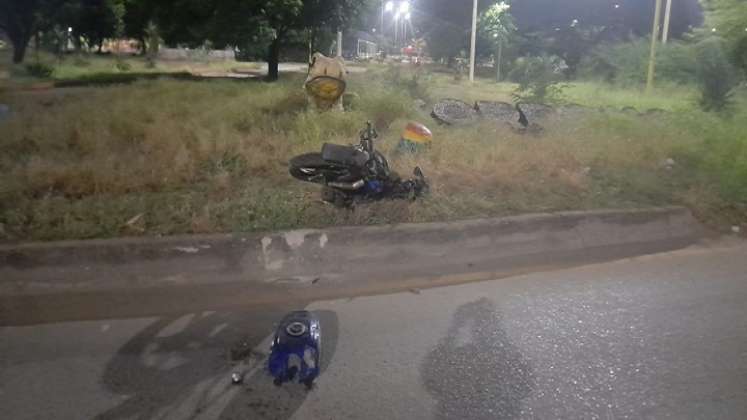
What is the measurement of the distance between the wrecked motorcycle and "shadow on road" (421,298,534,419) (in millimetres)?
1494

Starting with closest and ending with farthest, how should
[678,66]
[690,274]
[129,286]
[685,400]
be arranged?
[685,400] < [129,286] < [690,274] < [678,66]

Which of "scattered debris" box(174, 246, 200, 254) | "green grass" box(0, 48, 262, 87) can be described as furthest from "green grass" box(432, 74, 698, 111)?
"green grass" box(0, 48, 262, 87)

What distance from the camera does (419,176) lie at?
16.9 ft

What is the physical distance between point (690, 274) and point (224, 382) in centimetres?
359

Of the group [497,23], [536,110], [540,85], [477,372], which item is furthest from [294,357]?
[497,23]

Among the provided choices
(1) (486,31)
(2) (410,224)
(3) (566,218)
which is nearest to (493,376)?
(2) (410,224)

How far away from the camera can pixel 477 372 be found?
298cm

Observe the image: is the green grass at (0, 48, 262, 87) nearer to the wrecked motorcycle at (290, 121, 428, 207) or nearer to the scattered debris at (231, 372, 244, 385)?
the wrecked motorcycle at (290, 121, 428, 207)

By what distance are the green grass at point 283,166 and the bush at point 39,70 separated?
1232 centimetres

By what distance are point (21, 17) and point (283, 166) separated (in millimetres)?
23579

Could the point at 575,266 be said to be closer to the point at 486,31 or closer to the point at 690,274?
the point at 690,274

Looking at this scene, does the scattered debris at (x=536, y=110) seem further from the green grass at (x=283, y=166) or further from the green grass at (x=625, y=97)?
the green grass at (x=625, y=97)

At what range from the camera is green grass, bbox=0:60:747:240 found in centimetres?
448

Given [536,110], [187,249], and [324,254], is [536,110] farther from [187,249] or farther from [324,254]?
[187,249]
